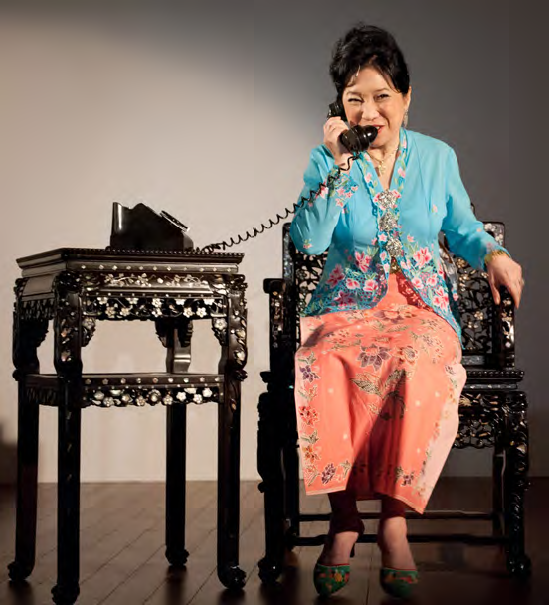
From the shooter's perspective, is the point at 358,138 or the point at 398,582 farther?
the point at 358,138

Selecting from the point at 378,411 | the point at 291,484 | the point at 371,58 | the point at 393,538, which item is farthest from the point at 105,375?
the point at 371,58

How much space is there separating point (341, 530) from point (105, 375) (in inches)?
27.1

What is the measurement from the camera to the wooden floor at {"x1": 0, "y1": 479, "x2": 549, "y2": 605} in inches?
88.4

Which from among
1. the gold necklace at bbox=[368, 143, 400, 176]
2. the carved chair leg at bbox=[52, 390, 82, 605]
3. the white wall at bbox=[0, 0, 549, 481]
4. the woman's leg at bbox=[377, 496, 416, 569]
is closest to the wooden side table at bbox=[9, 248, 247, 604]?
the carved chair leg at bbox=[52, 390, 82, 605]

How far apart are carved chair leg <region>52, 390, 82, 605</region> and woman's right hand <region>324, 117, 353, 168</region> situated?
0.93m

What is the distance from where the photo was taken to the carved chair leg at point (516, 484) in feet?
8.27

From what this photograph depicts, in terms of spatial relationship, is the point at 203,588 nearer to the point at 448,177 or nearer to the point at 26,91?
the point at 448,177

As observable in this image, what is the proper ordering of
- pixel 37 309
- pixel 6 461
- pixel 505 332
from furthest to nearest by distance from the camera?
pixel 6 461, pixel 505 332, pixel 37 309

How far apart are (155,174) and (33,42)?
863 mm

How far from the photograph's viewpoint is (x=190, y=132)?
446cm

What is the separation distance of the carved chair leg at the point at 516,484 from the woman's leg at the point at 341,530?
1.55 ft

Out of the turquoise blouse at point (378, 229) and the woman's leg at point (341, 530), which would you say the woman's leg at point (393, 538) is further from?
the turquoise blouse at point (378, 229)

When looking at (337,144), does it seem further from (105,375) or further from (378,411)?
(105,375)

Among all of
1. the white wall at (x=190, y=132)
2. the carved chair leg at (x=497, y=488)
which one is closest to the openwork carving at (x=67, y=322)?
the carved chair leg at (x=497, y=488)
